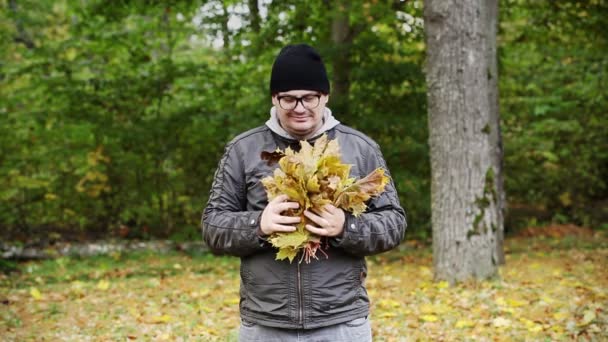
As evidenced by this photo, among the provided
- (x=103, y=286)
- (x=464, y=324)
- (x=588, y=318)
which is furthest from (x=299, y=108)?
(x=103, y=286)

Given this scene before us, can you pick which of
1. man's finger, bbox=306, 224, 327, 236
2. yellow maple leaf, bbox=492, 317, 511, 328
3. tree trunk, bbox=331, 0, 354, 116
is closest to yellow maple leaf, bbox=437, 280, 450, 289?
yellow maple leaf, bbox=492, 317, 511, 328

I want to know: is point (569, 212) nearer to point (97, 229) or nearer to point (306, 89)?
point (97, 229)

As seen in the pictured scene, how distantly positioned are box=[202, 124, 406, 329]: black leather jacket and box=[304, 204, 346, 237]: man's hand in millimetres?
65

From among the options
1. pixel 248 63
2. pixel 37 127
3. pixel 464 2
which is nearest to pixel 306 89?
pixel 464 2

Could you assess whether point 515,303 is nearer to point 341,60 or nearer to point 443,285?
point 443,285

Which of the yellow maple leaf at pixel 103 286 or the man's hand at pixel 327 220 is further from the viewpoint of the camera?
the yellow maple leaf at pixel 103 286

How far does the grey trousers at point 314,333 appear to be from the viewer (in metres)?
2.82

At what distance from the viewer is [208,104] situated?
13180mm

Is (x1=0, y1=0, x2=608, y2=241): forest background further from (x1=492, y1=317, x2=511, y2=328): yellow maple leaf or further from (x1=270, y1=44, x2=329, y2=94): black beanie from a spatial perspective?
(x1=270, y1=44, x2=329, y2=94): black beanie

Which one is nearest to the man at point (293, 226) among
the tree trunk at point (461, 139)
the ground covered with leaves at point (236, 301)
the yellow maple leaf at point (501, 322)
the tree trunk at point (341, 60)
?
the ground covered with leaves at point (236, 301)

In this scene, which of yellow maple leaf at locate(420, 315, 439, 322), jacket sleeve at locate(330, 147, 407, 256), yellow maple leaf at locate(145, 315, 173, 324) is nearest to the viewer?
jacket sleeve at locate(330, 147, 407, 256)

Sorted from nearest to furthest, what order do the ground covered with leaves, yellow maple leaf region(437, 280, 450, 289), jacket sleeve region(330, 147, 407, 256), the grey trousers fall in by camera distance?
jacket sleeve region(330, 147, 407, 256) → the grey trousers → the ground covered with leaves → yellow maple leaf region(437, 280, 450, 289)

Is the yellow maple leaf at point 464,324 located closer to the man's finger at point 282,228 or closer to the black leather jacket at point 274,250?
the black leather jacket at point 274,250

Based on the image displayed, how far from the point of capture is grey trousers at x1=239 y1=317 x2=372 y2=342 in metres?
2.82
